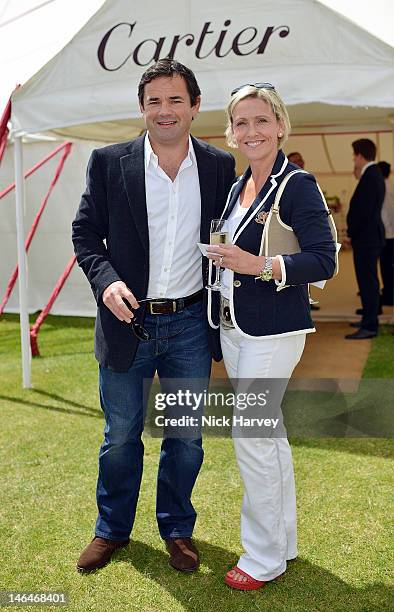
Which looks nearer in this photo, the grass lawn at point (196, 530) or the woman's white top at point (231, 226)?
the woman's white top at point (231, 226)

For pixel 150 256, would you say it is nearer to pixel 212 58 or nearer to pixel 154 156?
pixel 154 156

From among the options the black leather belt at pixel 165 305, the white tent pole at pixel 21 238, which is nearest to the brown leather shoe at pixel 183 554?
the black leather belt at pixel 165 305

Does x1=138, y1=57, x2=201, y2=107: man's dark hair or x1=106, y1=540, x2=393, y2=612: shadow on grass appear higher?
x1=138, y1=57, x2=201, y2=107: man's dark hair

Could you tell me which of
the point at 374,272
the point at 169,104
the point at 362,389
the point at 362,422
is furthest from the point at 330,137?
the point at 169,104

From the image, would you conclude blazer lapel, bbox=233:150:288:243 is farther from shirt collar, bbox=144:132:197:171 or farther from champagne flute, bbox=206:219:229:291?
shirt collar, bbox=144:132:197:171

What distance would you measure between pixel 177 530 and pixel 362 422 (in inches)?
75.7

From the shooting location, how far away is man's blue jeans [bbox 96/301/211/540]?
2.76 m

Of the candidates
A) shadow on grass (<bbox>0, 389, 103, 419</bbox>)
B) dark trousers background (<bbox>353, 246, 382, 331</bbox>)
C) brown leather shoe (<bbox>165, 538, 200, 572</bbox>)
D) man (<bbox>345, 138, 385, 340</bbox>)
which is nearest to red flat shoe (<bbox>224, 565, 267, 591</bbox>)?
brown leather shoe (<bbox>165, 538, 200, 572</bbox>)

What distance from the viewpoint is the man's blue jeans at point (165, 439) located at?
Result: 276 centimetres

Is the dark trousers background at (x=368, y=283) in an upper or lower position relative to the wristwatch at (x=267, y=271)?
lower

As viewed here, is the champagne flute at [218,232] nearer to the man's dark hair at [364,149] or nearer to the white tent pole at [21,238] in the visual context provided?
the white tent pole at [21,238]

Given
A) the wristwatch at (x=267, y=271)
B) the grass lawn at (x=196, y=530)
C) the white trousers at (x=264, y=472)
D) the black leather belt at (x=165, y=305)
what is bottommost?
the grass lawn at (x=196, y=530)

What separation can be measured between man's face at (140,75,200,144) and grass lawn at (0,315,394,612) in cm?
160

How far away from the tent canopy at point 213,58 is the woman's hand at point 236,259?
2289mm
